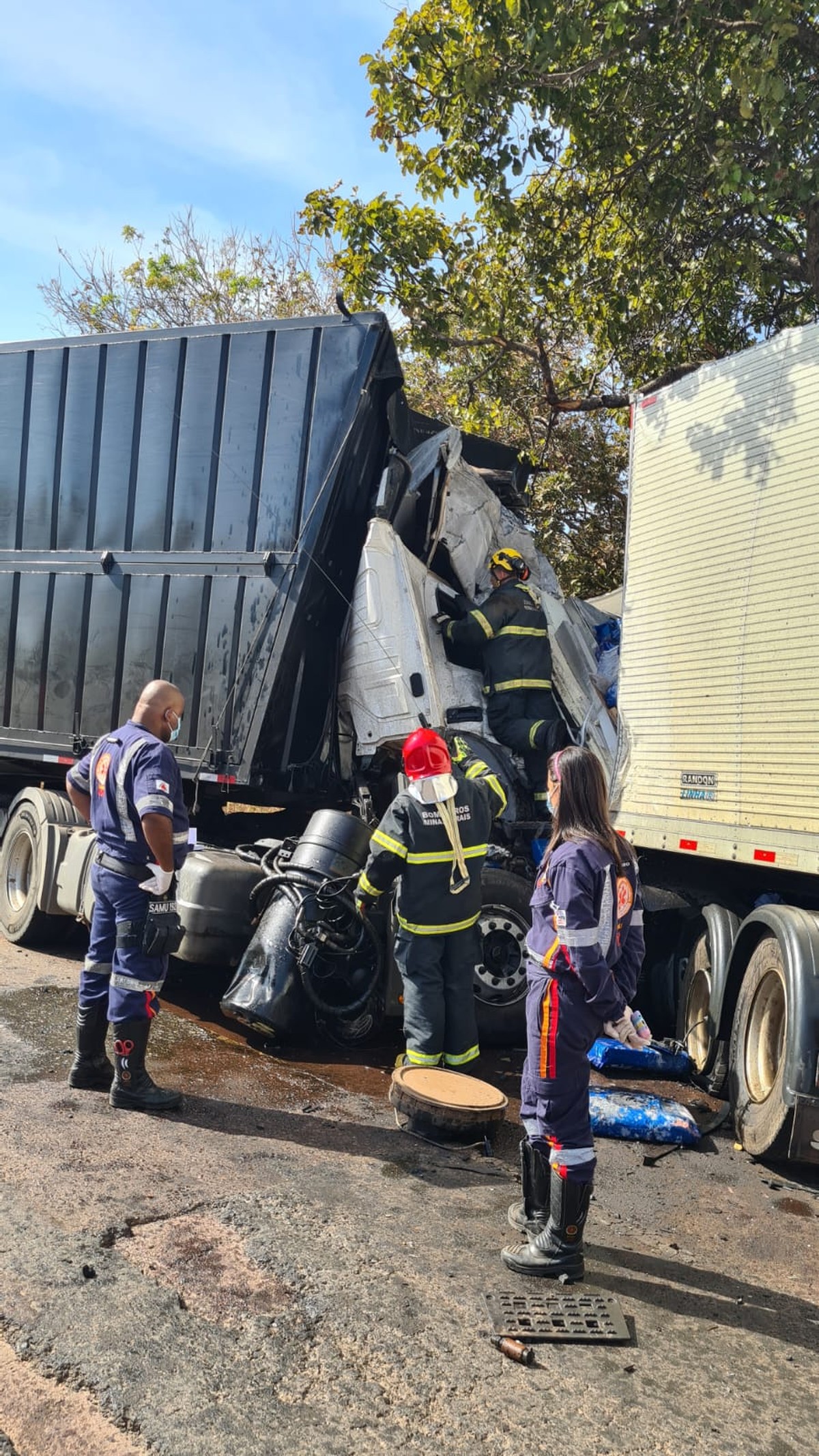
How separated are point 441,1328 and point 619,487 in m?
9.94

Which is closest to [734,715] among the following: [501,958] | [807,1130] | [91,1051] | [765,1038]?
[765,1038]

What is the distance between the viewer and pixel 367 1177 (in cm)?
401

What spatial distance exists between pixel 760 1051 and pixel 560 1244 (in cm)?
179

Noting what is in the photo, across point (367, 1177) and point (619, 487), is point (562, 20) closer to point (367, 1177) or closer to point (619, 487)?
point (619, 487)

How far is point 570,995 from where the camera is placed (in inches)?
135

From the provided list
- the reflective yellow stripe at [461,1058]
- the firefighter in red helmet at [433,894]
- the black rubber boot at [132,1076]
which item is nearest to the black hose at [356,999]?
the firefighter in red helmet at [433,894]

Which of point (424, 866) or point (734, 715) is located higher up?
point (734, 715)

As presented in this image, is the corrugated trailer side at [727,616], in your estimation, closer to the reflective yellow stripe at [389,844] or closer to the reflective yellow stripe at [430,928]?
the reflective yellow stripe at [430,928]

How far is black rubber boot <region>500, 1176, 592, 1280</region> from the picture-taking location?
3283mm

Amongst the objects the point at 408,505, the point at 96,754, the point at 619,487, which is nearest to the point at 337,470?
the point at 408,505

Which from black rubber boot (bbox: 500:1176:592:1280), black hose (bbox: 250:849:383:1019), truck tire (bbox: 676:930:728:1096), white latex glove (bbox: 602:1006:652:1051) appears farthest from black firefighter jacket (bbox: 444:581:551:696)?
black rubber boot (bbox: 500:1176:592:1280)

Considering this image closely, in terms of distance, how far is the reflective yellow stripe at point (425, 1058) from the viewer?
5.02 meters

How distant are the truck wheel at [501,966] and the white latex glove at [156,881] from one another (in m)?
2.00

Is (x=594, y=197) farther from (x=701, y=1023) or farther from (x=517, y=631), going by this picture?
(x=701, y=1023)
